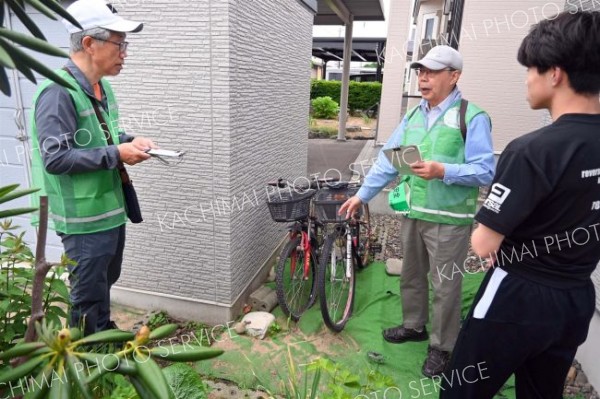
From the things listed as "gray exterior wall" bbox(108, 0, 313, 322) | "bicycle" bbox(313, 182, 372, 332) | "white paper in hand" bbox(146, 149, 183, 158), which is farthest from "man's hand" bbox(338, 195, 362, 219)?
"white paper in hand" bbox(146, 149, 183, 158)

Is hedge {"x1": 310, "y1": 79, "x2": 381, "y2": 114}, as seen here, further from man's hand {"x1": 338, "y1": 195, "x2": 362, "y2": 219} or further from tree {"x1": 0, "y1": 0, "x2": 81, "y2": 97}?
tree {"x1": 0, "y1": 0, "x2": 81, "y2": 97}

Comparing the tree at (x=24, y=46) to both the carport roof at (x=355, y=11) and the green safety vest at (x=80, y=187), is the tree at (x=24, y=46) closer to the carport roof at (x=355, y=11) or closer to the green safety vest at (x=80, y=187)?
the green safety vest at (x=80, y=187)

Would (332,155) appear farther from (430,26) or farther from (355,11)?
(430,26)

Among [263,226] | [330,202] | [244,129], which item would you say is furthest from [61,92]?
[263,226]

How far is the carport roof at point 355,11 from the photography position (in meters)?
10.0

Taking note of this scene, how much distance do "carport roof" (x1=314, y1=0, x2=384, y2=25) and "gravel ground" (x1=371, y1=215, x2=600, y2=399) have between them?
5.29 meters

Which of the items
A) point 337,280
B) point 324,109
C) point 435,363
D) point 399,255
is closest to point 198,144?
point 337,280

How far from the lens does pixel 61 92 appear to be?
2084 mm

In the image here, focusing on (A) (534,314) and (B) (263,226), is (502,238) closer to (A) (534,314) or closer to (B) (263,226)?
(A) (534,314)

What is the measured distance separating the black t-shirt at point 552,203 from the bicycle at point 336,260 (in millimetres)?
1748

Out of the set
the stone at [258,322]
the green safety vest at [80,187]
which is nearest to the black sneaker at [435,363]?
the stone at [258,322]

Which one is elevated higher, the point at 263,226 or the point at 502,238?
the point at 502,238

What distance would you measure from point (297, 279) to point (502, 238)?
7.87 ft

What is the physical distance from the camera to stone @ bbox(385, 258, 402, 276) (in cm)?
454
